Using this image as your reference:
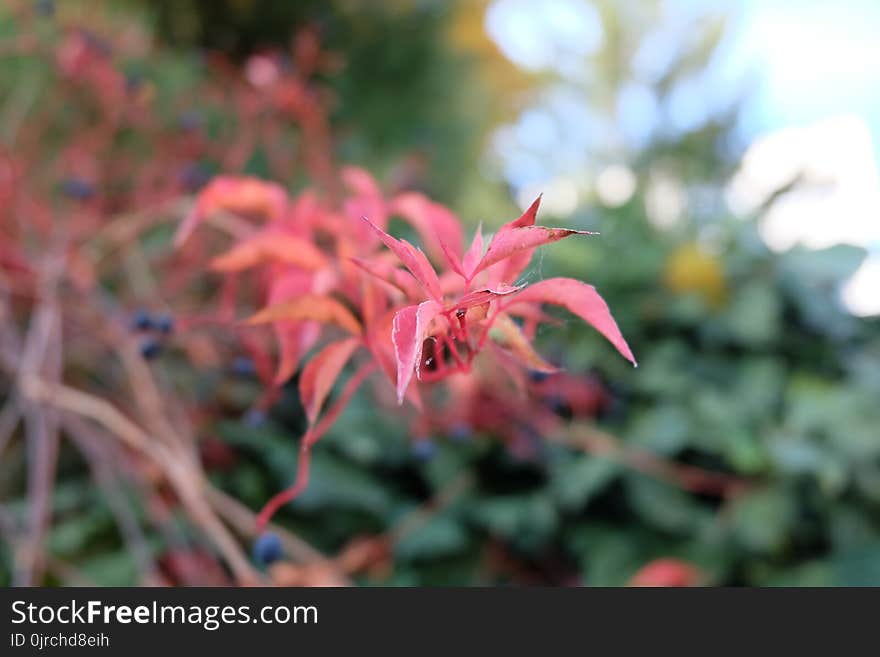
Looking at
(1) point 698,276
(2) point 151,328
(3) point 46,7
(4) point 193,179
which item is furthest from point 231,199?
(1) point 698,276

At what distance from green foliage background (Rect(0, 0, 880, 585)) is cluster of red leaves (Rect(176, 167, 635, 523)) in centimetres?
42

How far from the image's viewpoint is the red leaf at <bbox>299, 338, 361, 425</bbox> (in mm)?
372

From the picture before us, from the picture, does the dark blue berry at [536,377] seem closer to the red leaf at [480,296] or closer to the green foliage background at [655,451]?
the green foliage background at [655,451]

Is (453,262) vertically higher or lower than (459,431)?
lower

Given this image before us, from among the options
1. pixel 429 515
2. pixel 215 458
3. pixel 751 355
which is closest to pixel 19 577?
pixel 215 458

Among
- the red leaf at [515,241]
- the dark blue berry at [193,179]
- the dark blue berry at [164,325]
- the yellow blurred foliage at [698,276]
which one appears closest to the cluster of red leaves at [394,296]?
the red leaf at [515,241]

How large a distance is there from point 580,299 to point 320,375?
0.13 metres

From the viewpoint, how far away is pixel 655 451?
1.08 m

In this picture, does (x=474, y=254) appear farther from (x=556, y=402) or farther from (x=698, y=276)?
(x=698, y=276)

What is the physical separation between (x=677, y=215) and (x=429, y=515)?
30.1 inches

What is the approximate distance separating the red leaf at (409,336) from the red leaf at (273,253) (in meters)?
0.19

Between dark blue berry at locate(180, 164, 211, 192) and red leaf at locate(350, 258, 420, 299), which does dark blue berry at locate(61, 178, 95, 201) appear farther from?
red leaf at locate(350, 258, 420, 299)

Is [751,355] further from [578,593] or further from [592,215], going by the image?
[578,593]

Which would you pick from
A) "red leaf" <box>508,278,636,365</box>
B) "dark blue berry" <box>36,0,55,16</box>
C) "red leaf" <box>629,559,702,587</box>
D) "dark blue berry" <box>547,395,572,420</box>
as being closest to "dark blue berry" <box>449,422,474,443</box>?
"dark blue berry" <box>547,395,572,420</box>
